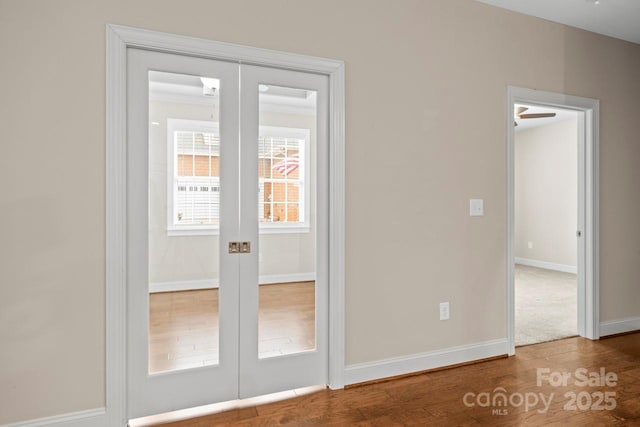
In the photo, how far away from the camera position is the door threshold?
6.97 ft

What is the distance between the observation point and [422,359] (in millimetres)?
2748

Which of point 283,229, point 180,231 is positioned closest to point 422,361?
point 283,229

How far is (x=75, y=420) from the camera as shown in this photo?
6.45ft

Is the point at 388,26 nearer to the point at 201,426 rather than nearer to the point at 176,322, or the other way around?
the point at 176,322

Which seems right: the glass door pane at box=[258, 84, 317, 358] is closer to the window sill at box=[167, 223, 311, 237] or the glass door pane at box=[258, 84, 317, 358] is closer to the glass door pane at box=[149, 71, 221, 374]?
the window sill at box=[167, 223, 311, 237]

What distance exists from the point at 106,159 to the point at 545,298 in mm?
5246

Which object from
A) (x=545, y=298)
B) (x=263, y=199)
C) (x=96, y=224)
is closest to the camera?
(x=96, y=224)

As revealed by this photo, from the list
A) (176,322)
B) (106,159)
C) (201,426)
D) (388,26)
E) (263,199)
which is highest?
(388,26)

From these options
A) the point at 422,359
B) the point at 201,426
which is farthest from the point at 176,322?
the point at 422,359

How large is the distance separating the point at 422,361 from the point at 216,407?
1.49 metres

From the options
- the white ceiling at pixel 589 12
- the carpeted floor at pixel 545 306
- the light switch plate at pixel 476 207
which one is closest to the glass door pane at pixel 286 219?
the light switch plate at pixel 476 207

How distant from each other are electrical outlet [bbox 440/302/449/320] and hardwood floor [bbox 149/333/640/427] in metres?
0.39

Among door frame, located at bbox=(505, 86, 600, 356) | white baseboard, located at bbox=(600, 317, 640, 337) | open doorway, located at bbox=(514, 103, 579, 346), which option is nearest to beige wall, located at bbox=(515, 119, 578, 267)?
open doorway, located at bbox=(514, 103, 579, 346)

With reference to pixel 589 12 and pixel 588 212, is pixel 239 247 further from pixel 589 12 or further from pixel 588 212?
pixel 589 12
